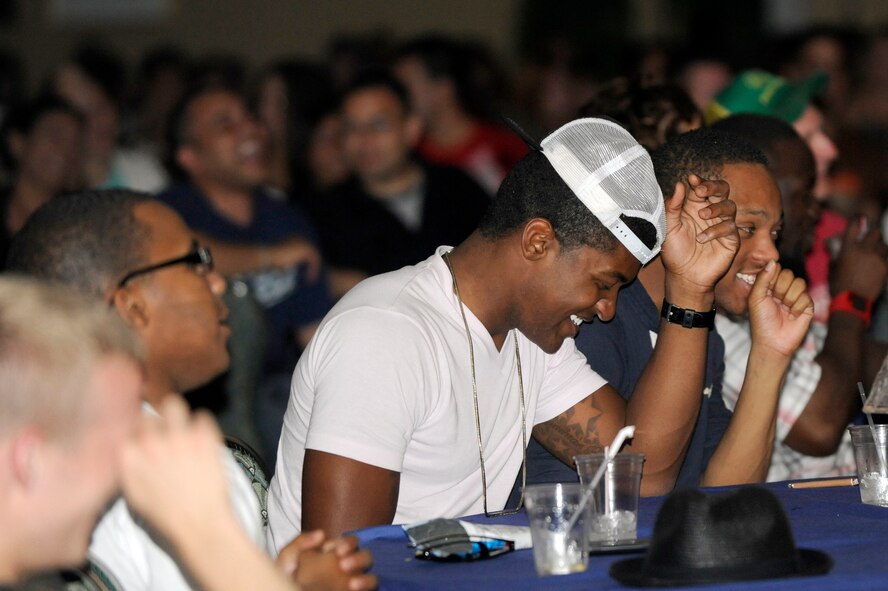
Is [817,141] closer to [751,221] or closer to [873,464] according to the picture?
[751,221]

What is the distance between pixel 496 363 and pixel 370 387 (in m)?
0.44

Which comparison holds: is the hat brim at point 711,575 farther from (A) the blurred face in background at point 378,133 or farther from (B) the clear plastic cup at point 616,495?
(A) the blurred face in background at point 378,133

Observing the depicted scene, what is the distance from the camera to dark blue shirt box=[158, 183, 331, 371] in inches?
206

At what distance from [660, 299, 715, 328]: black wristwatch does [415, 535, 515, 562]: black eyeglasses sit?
2.83 feet

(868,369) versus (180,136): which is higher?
(180,136)

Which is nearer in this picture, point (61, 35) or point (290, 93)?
point (290, 93)

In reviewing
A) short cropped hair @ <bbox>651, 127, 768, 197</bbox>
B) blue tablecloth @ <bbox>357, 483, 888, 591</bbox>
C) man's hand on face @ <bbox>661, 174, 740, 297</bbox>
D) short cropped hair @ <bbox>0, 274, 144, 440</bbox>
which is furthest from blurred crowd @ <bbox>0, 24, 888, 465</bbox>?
short cropped hair @ <bbox>0, 274, 144, 440</bbox>

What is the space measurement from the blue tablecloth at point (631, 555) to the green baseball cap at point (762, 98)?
7.38ft

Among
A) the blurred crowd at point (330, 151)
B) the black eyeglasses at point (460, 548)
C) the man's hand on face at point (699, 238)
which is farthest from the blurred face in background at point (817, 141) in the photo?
the black eyeglasses at point (460, 548)

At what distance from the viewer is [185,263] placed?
2879 millimetres

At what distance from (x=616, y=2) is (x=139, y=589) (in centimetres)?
1124

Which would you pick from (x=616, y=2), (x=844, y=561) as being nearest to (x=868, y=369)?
(x=844, y=561)

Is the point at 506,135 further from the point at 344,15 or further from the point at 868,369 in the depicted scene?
the point at 344,15

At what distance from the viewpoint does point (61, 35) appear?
13086 mm
